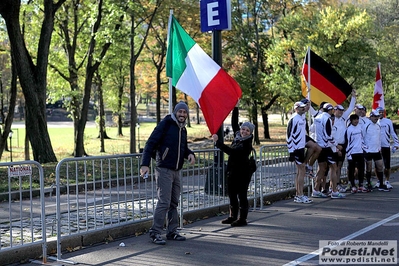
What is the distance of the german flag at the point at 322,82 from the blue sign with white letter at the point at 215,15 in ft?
9.38

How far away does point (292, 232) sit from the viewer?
8.65 metres

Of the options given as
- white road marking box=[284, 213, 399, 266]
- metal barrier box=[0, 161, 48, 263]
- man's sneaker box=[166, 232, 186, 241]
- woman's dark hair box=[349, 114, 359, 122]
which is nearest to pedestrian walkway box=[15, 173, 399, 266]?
white road marking box=[284, 213, 399, 266]

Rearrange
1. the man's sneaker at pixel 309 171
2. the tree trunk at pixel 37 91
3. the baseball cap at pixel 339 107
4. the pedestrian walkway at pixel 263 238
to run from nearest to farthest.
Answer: the pedestrian walkway at pixel 263 238 < the man's sneaker at pixel 309 171 < the baseball cap at pixel 339 107 < the tree trunk at pixel 37 91

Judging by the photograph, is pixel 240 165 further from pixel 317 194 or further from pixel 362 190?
pixel 362 190

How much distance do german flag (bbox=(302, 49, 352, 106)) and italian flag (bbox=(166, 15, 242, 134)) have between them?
4429 millimetres

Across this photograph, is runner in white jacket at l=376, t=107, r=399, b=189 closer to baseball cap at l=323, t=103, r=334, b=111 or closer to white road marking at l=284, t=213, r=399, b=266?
baseball cap at l=323, t=103, r=334, b=111

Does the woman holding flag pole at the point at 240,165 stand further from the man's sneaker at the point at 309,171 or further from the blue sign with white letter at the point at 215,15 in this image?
the man's sneaker at the point at 309,171

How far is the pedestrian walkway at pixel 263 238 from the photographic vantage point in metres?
7.00

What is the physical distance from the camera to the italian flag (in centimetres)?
913

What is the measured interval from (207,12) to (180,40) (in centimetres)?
251

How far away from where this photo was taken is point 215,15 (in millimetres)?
11438

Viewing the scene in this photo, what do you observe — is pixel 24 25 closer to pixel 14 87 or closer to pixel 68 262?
pixel 14 87

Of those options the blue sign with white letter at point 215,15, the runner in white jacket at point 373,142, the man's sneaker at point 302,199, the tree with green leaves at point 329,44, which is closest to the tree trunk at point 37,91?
the blue sign with white letter at point 215,15

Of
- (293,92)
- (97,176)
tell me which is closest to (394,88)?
(293,92)
